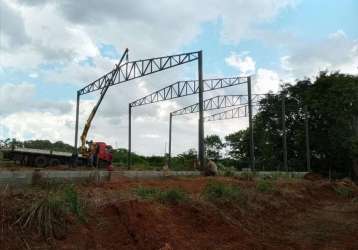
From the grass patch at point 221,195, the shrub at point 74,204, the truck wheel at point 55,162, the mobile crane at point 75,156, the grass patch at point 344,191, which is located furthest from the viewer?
the truck wheel at point 55,162

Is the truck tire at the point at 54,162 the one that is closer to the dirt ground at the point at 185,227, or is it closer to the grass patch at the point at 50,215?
the dirt ground at the point at 185,227

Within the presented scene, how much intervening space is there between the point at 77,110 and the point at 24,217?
2636cm

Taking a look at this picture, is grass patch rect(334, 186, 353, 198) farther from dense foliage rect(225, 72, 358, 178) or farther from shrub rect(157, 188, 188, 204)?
dense foliage rect(225, 72, 358, 178)

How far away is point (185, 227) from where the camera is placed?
9867 mm

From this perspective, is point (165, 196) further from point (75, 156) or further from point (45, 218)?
point (75, 156)

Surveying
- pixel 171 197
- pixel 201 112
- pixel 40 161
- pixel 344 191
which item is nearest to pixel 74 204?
pixel 171 197

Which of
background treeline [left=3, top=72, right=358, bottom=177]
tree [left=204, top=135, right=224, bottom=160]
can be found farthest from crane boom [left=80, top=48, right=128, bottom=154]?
tree [left=204, top=135, right=224, bottom=160]

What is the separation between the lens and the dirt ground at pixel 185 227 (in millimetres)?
7930

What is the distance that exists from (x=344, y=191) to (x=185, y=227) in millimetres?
16932

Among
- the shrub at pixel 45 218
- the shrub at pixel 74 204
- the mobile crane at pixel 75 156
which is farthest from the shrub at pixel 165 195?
the mobile crane at pixel 75 156

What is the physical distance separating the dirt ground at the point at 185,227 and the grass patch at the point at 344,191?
338 inches

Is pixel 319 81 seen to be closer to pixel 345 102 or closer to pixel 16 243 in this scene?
pixel 345 102

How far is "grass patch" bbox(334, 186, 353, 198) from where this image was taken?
2350 centimetres

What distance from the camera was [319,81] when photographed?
168 ft
